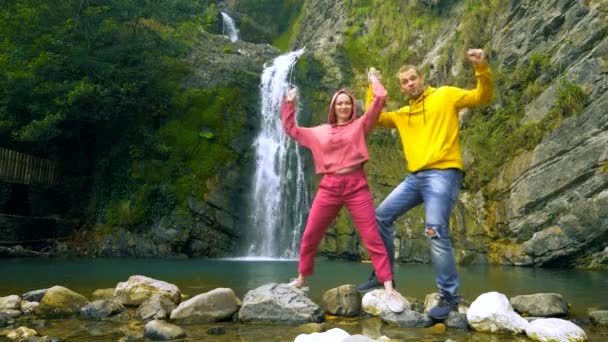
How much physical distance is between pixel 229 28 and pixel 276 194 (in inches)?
784

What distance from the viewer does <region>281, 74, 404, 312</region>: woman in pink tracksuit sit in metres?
4.62

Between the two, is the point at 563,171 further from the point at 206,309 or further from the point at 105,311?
the point at 105,311

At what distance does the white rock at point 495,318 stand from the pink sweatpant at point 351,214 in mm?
771

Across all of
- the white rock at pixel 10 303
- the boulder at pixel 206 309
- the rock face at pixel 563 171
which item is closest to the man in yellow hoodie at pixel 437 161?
the boulder at pixel 206 309

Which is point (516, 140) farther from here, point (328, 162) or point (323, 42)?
point (323, 42)

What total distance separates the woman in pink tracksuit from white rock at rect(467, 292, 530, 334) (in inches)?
27.7

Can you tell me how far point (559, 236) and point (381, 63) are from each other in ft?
32.9

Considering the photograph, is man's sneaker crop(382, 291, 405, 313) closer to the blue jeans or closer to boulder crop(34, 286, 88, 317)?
the blue jeans

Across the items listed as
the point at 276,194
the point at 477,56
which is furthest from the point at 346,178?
the point at 276,194

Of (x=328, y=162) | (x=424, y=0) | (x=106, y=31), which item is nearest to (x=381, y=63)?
(x=424, y=0)

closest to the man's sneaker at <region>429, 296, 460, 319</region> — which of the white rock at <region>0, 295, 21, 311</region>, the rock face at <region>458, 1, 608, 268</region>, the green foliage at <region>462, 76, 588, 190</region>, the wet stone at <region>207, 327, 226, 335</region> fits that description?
the wet stone at <region>207, 327, 226, 335</region>

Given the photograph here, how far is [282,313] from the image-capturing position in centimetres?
446

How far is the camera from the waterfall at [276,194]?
55.0 ft

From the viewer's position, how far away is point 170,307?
4.81m
